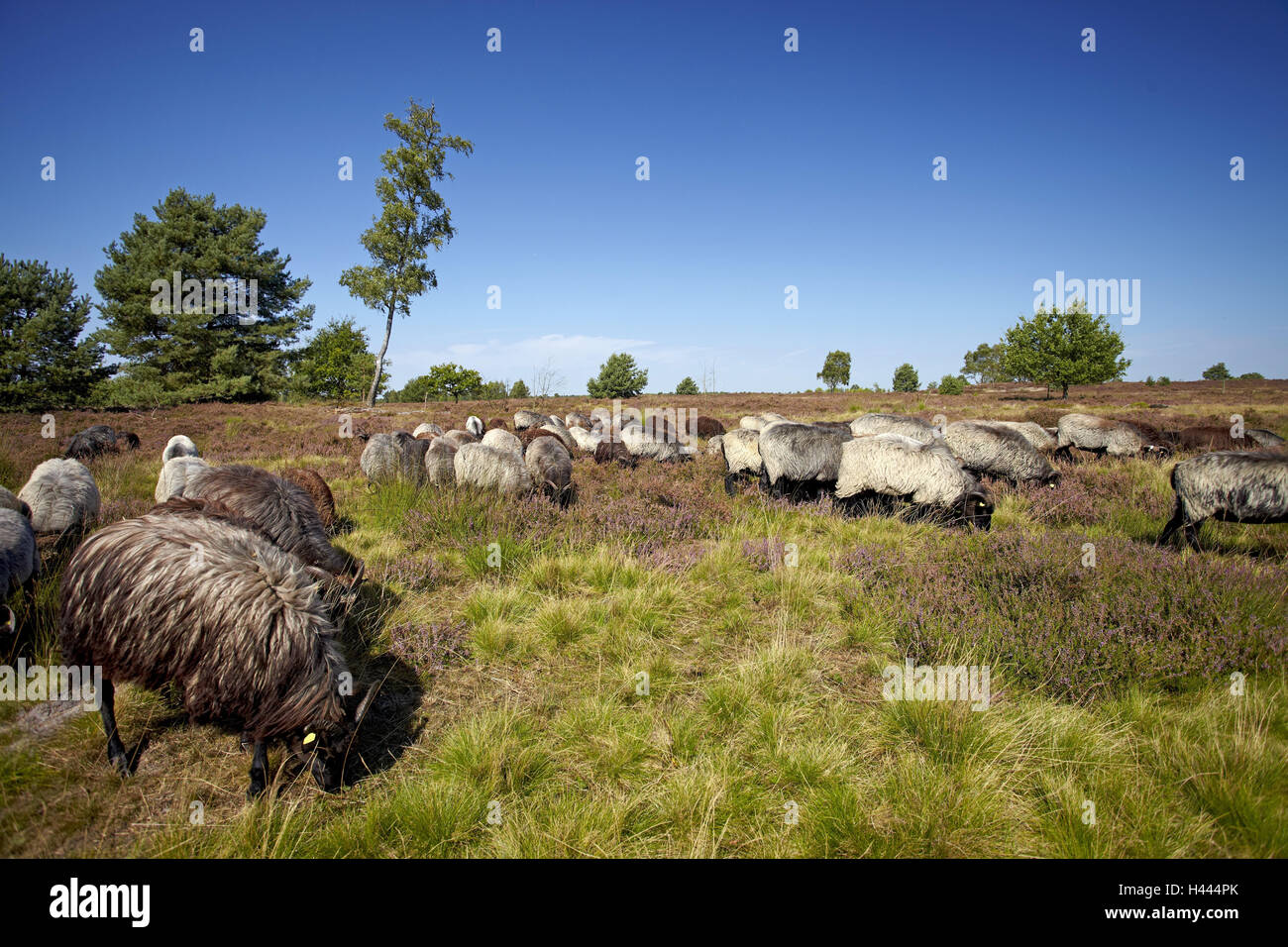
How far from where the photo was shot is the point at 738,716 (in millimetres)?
3377

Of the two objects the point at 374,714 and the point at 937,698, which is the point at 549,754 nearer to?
the point at 374,714

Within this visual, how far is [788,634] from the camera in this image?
14.8 feet

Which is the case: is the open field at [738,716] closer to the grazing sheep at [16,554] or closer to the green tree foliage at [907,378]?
the grazing sheep at [16,554]

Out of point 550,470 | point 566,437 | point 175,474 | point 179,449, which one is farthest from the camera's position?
point 566,437

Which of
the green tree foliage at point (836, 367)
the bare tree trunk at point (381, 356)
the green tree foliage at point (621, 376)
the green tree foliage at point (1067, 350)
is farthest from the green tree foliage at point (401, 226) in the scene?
the green tree foliage at point (836, 367)

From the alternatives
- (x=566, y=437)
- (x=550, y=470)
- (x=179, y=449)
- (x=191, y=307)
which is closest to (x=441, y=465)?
(x=550, y=470)

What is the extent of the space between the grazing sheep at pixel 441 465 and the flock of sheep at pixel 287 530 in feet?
0.09

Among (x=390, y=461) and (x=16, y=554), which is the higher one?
(x=390, y=461)

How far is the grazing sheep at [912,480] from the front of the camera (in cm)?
784

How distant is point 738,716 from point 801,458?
6.43 metres

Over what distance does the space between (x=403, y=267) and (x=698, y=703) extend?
32.4m

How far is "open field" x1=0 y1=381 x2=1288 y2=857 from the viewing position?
2.39 metres

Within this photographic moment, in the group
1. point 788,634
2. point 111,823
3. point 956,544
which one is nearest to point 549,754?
point 111,823

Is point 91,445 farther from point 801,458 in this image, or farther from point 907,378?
point 907,378
